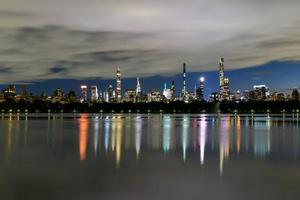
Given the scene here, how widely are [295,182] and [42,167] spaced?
12126 mm

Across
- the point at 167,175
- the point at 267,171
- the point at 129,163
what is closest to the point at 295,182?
the point at 267,171

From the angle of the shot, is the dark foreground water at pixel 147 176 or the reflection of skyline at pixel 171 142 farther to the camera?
the reflection of skyline at pixel 171 142

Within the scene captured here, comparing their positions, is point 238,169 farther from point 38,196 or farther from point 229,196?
point 38,196

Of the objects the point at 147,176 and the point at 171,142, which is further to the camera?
the point at 171,142

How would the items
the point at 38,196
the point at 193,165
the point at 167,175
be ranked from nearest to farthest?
the point at 38,196 < the point at 167,175 < the point at 193,165

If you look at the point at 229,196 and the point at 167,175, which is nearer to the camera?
the point at 229,196

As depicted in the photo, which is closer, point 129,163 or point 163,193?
point 163,193

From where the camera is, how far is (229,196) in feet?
51.6

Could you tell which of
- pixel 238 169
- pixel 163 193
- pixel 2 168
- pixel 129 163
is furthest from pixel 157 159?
pixel 163 193

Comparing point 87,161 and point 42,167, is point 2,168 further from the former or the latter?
point 87,161

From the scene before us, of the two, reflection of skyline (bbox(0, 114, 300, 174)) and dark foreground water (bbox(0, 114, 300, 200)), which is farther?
reflection of skyline (bbox(0, 114, 300, 174))

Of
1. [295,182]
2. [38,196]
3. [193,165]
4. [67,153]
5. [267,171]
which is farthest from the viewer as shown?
[67,153]

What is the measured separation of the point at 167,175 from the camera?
806 inches

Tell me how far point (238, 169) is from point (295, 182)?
4281mm
